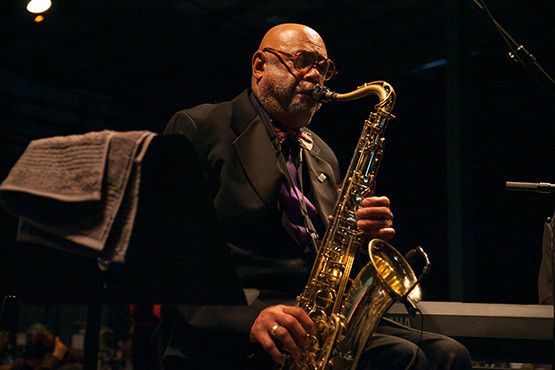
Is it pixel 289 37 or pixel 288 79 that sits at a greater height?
pixel 289 37

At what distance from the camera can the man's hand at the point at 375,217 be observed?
229cm

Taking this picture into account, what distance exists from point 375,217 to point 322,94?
63 cm

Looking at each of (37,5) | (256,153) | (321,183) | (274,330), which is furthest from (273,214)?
(37,5)

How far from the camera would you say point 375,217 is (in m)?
2.31

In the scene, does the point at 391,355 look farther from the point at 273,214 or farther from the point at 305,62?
the point at 305,62

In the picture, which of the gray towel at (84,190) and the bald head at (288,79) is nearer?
the gray towel at (84,190)

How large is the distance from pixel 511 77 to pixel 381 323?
20.7ft

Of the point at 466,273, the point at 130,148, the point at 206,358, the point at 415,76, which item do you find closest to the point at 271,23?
the point at 415,76

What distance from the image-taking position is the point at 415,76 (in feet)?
24.8

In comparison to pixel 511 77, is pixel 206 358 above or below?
below

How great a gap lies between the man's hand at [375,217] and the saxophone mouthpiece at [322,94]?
51 centimetres

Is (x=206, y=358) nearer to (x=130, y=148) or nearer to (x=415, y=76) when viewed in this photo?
(x=130, y=148)

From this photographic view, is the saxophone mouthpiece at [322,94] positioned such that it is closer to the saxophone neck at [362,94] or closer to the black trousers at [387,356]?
the saxophone neck at [362,94]

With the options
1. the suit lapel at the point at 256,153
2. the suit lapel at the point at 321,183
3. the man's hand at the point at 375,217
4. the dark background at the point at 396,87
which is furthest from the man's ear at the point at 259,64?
the dark background at the point at 396,87
